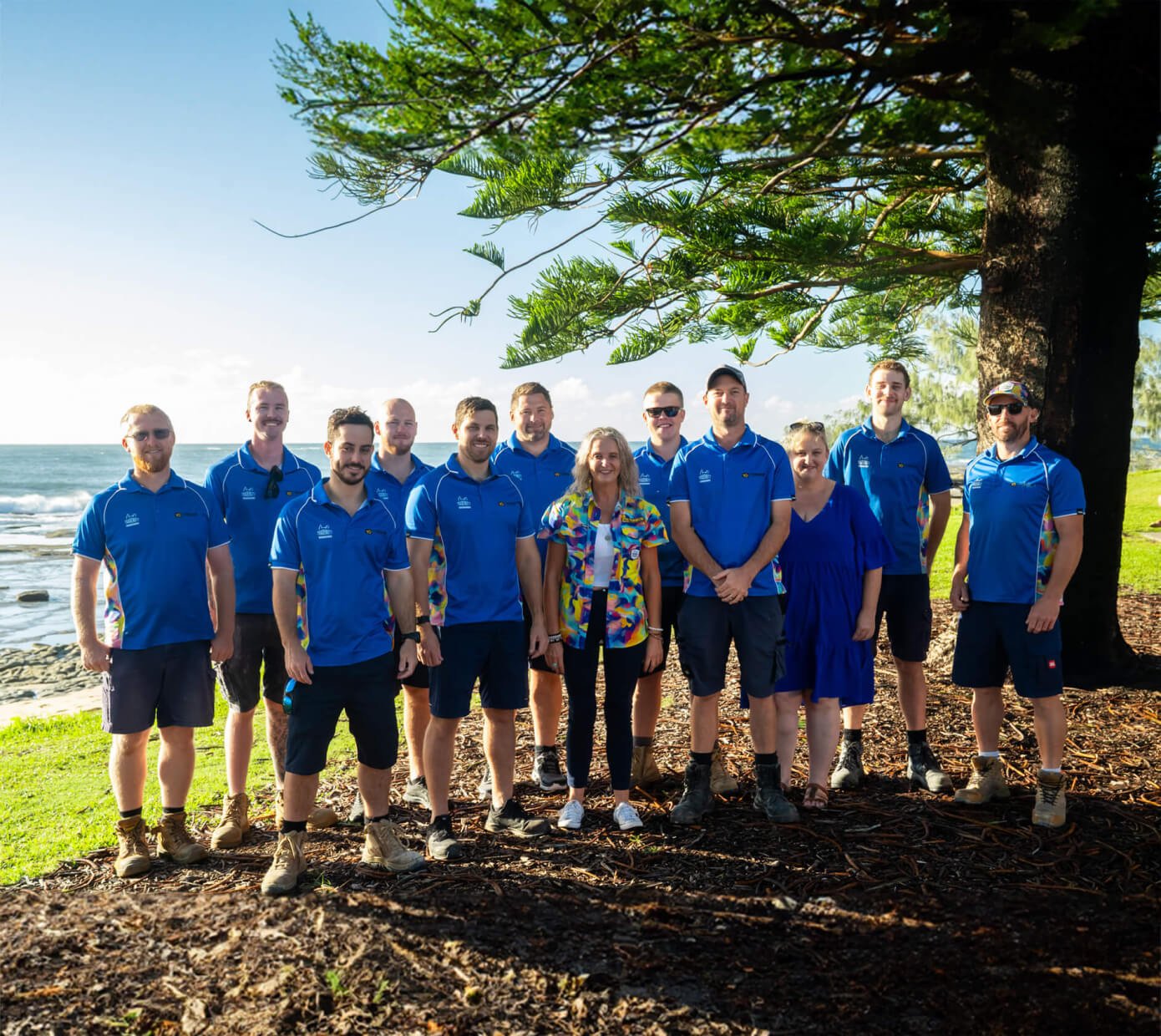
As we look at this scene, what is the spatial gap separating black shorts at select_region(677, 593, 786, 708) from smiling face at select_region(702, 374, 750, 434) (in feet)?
2.67

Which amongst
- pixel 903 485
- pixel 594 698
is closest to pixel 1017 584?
pixel 903 485

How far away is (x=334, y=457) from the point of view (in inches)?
146

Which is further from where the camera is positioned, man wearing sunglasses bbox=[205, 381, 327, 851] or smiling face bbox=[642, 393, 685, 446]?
smiling face bbox=[642, 393, 685, 446]

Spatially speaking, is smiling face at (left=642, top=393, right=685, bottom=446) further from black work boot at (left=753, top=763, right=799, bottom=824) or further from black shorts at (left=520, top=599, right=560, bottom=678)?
black work boot at (left=753, top=763, right=799, bottom=824)

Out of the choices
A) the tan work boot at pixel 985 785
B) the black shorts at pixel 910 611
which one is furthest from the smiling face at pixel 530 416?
the tan work boot at pixel 985 785

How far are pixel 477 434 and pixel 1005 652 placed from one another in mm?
2626

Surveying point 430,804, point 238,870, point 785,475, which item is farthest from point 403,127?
point 238,870

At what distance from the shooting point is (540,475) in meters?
4.70

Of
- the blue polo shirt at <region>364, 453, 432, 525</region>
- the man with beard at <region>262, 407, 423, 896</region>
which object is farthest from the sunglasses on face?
the man with beard at <region>262, 407, 423, 896</region>

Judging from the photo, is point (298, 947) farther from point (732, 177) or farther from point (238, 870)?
point (732, 177)

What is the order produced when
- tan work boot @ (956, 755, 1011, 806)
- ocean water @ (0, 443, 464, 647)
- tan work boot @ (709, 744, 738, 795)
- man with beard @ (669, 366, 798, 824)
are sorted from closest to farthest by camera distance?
1. man with beard @ (669, 366, 798, 824)
2. tan work boot @ (956, 755, 1011, 806)
3. tan work boot @ (709, 744, 738, 795)
4. ocean water @ (0, 443, 464, 647)

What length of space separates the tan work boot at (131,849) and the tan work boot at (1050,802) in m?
3.88

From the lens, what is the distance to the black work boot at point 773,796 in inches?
161

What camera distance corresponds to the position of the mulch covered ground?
2.73 m
